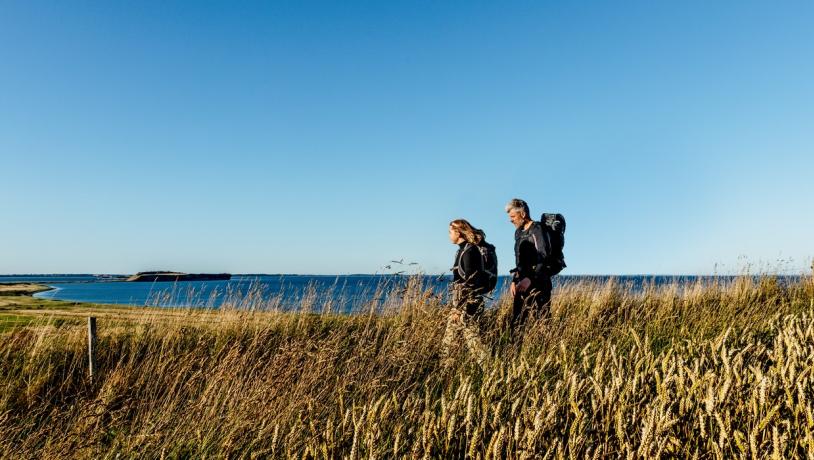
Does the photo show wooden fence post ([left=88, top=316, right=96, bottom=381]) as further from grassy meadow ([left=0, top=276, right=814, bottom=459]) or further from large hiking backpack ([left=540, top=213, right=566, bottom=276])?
large hiking backpack ([left=540, top=213, right=566, bottom=276])

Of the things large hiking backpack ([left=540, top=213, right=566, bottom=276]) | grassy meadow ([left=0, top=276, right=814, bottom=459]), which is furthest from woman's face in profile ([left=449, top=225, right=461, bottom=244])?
large hiking backpack ([left=540, top=213, right=566, bottom=276])

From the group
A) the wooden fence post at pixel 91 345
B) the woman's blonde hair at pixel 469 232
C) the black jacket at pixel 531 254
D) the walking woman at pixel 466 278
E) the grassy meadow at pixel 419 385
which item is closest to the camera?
the grassy meadow at pixel 419 385

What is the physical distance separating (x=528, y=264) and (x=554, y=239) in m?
0.40

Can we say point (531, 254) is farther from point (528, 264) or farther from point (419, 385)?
point (419, 385)

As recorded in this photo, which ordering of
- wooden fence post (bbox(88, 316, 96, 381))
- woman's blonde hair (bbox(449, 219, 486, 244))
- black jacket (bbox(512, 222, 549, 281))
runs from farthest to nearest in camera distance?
wooden fence post (bbox(88, 316, 96, 381)), black jacket (bbox(512, 222, 549, 281)), woman's blonde hair (bbox(449, 219, 486, 244))

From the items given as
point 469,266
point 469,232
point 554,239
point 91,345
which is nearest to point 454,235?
point 469,232

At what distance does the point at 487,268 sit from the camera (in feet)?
18.5

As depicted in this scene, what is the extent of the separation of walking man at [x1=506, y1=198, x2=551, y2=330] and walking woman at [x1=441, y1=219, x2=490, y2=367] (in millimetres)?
456

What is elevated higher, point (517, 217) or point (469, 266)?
point (517, 217)

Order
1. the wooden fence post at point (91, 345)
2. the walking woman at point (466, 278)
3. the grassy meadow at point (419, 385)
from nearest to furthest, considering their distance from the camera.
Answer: the grassy meadow at point (419, 385)
the walking woman at point (466, 278)
the wooden fence post at point (91, 345)

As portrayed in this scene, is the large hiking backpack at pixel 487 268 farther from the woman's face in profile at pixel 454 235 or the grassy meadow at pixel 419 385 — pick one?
the grassy meadow at pixel 419 385

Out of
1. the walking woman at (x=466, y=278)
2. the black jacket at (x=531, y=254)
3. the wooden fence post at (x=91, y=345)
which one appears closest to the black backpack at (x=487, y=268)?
the walking woman at (x=466, y=278)

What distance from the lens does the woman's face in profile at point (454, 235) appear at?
18.6 ft

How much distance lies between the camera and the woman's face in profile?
5.66m
